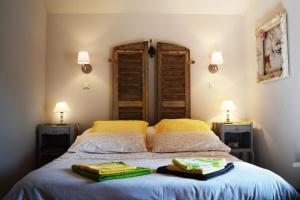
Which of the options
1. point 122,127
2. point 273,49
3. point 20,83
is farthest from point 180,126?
point 20,83

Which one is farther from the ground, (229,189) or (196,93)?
(196,93)

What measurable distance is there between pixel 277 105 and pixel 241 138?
0.79m

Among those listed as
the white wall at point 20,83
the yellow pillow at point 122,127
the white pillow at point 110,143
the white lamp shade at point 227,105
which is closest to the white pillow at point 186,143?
the white pillow at point 110,143

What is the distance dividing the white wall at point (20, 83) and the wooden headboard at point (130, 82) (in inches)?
35.7

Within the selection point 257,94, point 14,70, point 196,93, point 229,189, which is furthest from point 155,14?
point 229,189

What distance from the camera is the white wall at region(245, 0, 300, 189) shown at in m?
2.61

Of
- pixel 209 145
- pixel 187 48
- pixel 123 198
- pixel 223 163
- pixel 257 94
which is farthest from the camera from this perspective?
pixel 187 48

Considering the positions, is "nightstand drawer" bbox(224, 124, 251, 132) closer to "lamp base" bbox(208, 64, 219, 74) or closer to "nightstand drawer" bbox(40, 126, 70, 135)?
"lamp base" bbox(208, 64, 219, 74)

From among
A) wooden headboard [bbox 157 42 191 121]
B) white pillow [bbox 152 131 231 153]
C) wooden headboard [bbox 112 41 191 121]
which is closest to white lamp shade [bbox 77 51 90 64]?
wooden headboard [bbox 112 41 191 121]

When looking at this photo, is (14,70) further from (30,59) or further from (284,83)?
(284,83)

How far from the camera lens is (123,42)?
3.63 m

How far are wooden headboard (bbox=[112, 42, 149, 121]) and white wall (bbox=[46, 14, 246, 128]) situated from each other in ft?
0.36

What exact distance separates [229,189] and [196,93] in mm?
2105

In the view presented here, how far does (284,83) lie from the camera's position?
2762 millimetres
